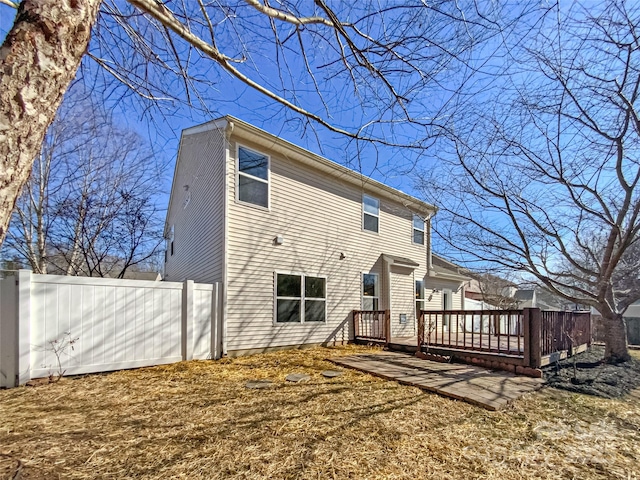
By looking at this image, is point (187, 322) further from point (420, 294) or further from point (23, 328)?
point (420, 294)

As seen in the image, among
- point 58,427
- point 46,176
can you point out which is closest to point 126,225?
point 46,176

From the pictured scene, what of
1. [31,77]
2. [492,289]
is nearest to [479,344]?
[31,77]

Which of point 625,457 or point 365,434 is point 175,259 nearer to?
point 365,434

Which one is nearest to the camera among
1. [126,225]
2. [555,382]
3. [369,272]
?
[555,382]

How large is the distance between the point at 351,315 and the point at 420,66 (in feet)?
25.2

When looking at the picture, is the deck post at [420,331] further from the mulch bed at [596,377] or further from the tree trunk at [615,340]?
the tree trunk at [615,340]

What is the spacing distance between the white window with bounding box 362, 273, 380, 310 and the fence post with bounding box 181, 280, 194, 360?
5534 mm

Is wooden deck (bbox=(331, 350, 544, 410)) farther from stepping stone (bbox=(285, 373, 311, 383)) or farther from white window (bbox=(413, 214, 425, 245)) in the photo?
white window (bbox=(413, 214, 425, 245))

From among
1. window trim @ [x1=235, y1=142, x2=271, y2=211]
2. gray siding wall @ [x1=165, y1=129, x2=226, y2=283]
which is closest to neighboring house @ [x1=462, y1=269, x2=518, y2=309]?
window trim @ [x1=235, y1=142, x2=271, y2=211]

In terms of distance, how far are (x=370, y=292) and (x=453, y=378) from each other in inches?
211

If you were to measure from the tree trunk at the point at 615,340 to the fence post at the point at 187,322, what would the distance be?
923 centimetres

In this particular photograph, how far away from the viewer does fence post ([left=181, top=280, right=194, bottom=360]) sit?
640 cm

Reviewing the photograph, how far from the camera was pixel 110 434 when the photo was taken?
3.01 metres

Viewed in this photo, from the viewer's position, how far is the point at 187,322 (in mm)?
6430
